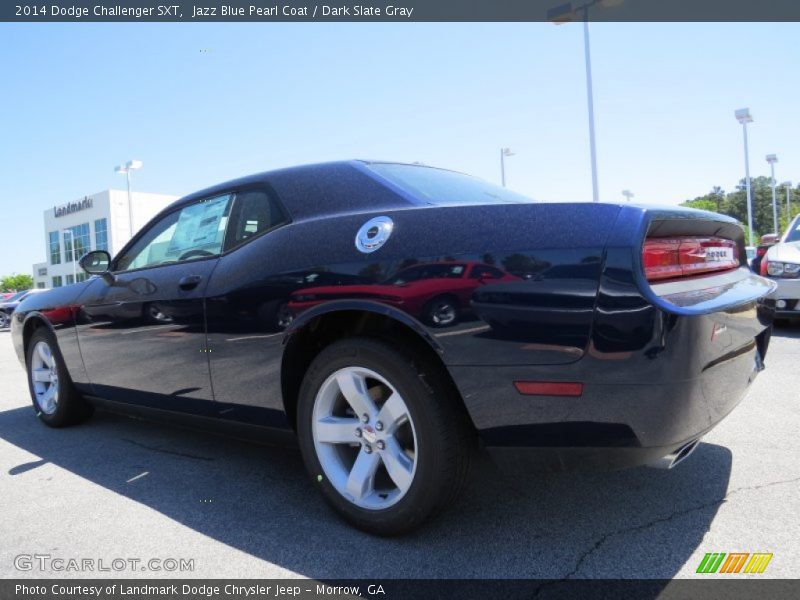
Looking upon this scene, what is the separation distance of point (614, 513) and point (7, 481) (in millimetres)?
3045

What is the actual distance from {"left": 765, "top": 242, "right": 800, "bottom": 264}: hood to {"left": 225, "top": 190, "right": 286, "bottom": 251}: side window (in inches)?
252

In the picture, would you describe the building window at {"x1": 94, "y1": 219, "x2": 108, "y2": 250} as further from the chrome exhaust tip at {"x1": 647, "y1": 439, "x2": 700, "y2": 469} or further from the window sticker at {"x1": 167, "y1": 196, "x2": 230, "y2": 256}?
the chrome exhaust tip at {"x1": 647, "y1": 439, "x2": 700, "y2": 469}

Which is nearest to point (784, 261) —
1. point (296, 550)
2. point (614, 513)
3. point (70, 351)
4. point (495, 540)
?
point (614, 513)

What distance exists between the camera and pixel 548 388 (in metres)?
1.81

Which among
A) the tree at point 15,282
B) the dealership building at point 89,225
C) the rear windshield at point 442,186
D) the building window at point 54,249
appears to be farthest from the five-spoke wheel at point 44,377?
the tree at point 15,282

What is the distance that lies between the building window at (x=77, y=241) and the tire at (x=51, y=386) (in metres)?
45.6

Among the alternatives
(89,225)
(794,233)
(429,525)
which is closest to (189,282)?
(429,525)

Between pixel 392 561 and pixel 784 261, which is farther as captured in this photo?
pixel 784 261

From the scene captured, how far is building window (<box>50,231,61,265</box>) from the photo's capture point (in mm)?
50000

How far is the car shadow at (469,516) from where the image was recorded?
200 cm

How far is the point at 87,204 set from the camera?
1777 inches

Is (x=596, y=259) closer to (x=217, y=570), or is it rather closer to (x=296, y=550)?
(x=296, y=550)

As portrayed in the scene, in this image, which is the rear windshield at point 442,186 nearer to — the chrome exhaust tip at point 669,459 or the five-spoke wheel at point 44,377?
Result: the chrome exhaust tip at point 669,459

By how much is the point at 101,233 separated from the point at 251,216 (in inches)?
1826
